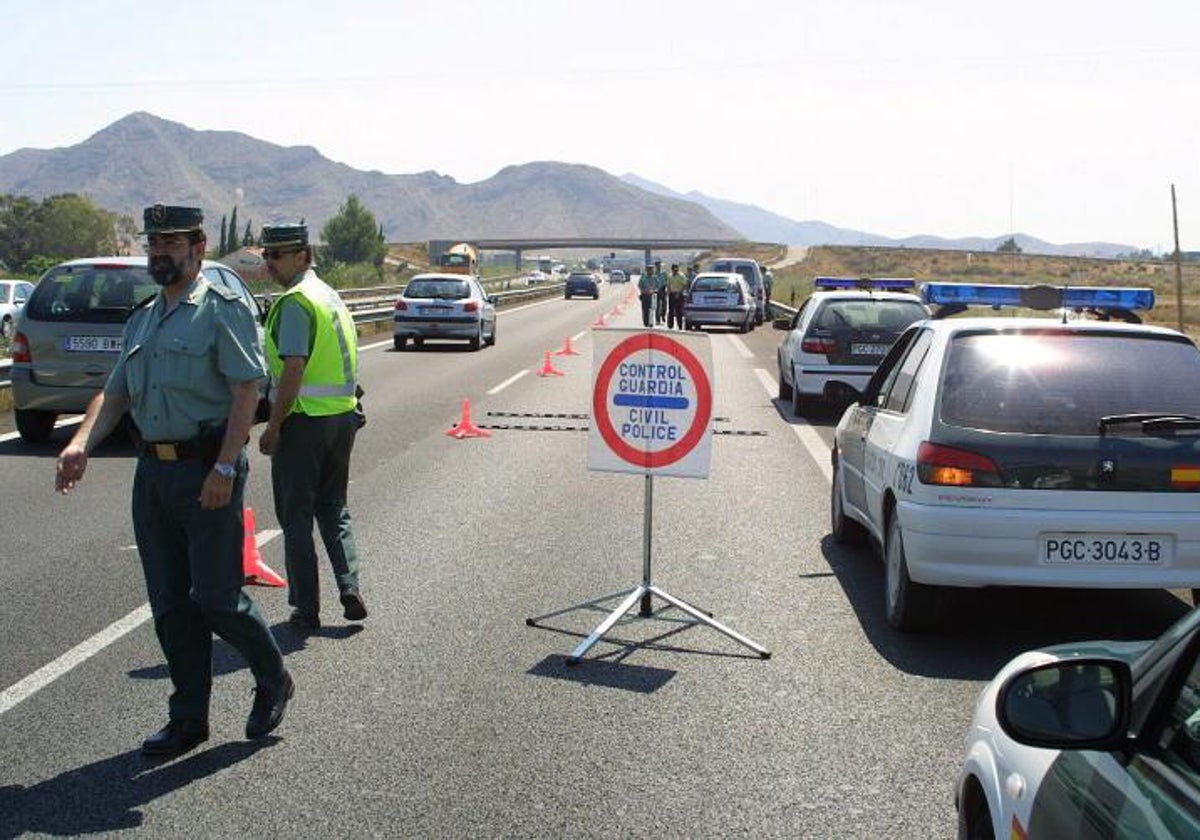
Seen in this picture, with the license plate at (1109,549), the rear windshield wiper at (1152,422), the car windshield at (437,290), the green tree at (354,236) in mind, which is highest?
the green tree at (354,236)

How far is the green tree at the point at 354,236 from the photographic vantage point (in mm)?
192375

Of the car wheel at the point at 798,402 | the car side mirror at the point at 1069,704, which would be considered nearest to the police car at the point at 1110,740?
the car side mirror at the point at 1069,704

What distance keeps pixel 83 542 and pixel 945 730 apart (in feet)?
19.5

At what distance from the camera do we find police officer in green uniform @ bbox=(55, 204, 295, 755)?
17.5 feet

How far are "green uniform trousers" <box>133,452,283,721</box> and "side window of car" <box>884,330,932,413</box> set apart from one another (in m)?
3.86

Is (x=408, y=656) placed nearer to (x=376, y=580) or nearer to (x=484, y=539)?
(x=376, y=580)

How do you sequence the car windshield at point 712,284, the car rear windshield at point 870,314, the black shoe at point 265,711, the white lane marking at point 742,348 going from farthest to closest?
the car windshield at point 712,284 → the white lane marking at point 742,348 → the car rear windshield at point 870,314 → the black shoe at point 265,711

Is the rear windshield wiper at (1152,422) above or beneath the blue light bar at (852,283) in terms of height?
beneath

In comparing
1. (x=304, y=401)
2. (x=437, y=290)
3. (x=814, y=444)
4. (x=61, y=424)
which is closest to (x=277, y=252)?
(x=304, y=401)

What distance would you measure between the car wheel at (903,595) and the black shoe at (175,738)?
3.35 meters

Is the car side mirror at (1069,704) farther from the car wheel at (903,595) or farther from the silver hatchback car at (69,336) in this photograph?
the silver hatchback car at (69,336)

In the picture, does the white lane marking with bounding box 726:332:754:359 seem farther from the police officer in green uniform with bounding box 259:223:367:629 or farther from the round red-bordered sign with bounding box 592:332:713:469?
the police officer in green uniform with bounding box 259:223:367:629

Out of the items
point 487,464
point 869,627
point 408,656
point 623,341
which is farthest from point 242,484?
point 487,464

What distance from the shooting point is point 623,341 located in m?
7.71
